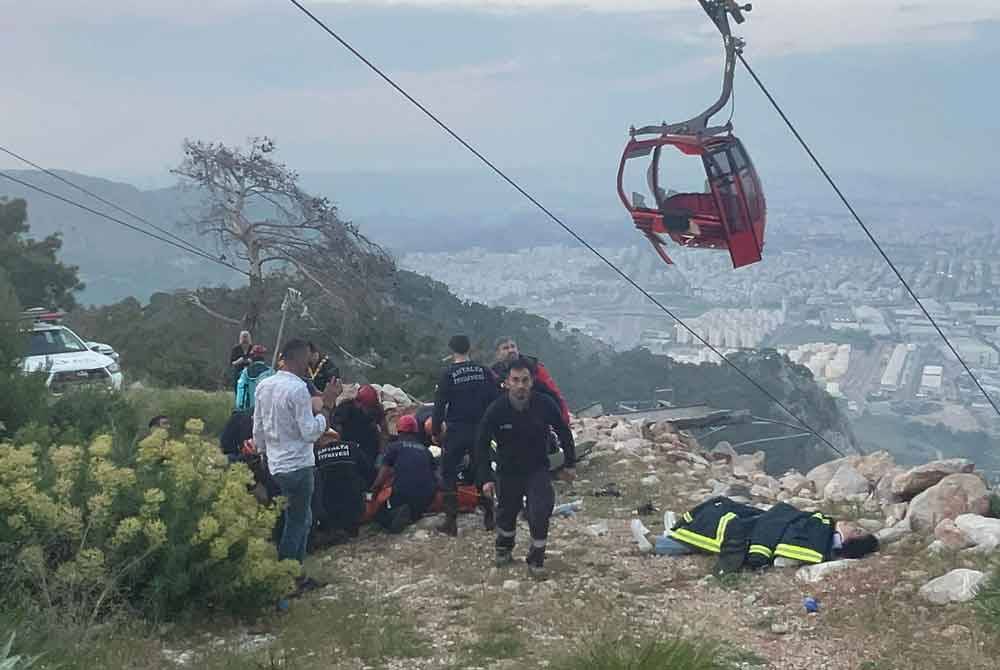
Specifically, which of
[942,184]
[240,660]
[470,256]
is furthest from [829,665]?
[942,184]

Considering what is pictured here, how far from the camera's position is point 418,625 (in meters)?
6.86

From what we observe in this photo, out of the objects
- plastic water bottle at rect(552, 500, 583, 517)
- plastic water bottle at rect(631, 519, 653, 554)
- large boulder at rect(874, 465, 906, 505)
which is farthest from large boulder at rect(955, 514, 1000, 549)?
plastic water bottle at rect(552, 500, 583, 517)

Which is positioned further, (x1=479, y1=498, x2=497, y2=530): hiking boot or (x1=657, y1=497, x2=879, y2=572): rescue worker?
(x1=479, y1=498, x2=497, y2=530): hiking boot

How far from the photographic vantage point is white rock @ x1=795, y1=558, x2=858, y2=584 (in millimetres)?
7464

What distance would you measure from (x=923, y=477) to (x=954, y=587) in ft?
9.58

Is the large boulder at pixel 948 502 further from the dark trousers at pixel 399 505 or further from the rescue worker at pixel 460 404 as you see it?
the dark trousers at pixel 399 505

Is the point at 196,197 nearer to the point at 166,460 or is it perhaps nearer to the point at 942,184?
the point at 166,460

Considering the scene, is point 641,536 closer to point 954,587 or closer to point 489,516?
point 489,516

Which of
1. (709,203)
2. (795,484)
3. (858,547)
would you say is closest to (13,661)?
(858,547)

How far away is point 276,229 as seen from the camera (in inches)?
936

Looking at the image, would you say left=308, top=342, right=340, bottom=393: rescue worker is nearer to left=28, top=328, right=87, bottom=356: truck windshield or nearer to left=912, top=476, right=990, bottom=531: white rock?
left=912, top=476, right=990, bottom=531: white rock

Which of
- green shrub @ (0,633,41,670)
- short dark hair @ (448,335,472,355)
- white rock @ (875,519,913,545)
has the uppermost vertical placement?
short dark hair @ (448,335,472,355)

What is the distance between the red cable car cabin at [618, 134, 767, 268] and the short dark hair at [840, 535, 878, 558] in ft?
8.52

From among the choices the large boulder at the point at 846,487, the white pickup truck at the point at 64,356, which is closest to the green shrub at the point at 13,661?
the large boulder at the point at 846,487
